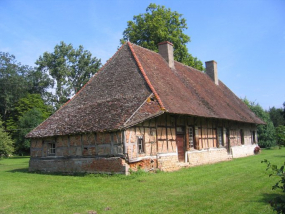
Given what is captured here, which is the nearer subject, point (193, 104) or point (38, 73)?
point (193, 104)

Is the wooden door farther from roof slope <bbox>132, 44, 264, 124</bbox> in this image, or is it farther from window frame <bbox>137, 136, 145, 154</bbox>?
window frame <bbox>137, 136, 145, 154</bbox>

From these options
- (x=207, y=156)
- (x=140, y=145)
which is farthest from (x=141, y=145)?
(x=207, y=156)

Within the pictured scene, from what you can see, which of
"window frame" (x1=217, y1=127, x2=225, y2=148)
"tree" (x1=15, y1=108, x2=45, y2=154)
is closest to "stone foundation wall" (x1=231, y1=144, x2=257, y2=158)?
"window frame" (x1=217, y1=127, x2=225, y2=148)

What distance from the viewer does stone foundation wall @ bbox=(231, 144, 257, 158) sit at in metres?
22.7

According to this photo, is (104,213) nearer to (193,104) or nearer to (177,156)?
(177,156)

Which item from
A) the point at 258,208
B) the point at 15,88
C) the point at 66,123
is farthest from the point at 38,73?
the point at 258,208

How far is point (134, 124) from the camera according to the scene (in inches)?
494

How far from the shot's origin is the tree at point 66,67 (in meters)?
45.3

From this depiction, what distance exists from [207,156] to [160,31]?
49.4ft

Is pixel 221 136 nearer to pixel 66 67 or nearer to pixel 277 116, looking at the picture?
pixel 66 67

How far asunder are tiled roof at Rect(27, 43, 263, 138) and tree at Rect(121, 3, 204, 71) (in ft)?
31.5

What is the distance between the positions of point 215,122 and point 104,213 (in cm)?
1445

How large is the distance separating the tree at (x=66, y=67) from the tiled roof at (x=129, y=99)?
2781 cm

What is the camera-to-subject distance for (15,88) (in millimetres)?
48062
